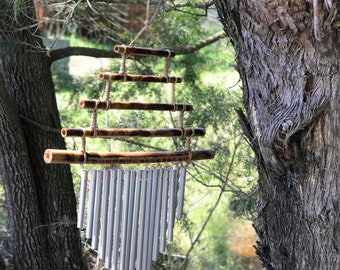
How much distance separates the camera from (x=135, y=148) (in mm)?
4719

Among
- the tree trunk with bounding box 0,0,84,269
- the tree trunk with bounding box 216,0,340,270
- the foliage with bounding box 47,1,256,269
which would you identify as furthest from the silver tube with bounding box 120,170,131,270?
the foliage with bounding box 47,1,256,269

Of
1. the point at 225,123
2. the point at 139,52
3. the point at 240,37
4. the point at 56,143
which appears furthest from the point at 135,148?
the point at 240,37

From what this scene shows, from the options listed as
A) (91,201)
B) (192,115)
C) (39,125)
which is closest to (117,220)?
(91,201)

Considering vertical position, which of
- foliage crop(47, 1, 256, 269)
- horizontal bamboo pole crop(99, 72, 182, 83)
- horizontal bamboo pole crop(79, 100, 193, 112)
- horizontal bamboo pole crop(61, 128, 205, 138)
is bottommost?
horizontal bamboo pole crop(61, 128, 205, 138)

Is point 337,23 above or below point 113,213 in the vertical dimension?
above

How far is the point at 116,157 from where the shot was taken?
2332 mm

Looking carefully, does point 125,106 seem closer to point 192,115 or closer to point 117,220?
point 117,220

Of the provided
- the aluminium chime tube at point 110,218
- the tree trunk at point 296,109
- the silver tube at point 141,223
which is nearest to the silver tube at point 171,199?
the silver tube at point 141,223

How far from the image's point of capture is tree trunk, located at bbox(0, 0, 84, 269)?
10.5 feet

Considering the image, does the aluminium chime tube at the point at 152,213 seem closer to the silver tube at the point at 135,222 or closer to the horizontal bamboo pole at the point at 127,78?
the silver tube at the point at 135,222

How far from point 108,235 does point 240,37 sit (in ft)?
2.82

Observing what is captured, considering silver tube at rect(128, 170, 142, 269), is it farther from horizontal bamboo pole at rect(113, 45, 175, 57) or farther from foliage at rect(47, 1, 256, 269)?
foliage at rect(47, 1, 256, 269)

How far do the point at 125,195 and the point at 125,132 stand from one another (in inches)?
10.7

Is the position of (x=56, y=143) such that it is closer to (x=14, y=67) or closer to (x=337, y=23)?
(x=14, y=67)
